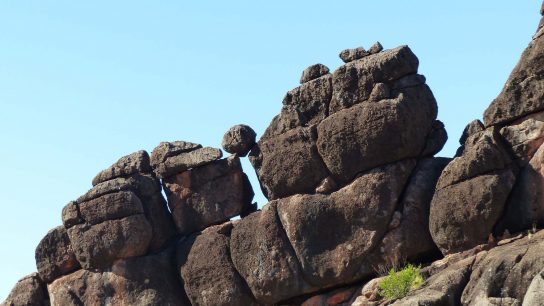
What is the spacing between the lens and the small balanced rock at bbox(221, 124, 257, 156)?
44.1 metres

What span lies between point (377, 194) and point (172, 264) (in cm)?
813

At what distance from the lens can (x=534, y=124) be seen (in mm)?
38656

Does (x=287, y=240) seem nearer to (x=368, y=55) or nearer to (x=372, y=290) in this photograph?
(x=372, y=290)

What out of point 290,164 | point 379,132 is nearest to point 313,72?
point 290,164

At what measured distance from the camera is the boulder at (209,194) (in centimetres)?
4447

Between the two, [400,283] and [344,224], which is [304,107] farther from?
[400,283]

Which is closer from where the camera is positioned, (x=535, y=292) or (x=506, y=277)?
(x=535, y=292)

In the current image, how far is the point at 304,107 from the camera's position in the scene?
43062mm

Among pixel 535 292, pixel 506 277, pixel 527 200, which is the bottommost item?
pixel 535 292

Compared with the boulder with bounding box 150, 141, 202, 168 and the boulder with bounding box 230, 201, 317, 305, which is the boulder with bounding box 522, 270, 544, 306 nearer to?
the boulder with bounding box 230, 201, 317, 305

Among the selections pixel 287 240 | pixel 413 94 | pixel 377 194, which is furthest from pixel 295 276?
pixel 413 94

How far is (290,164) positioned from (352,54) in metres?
4.12

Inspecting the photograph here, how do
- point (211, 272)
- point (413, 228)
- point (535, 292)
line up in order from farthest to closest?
point (211, 272) < point (413, 228) < point (535, 292)

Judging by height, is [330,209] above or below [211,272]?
above
